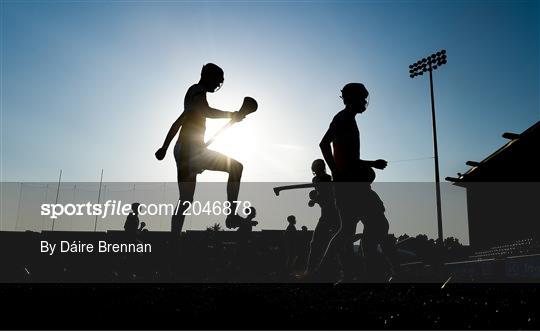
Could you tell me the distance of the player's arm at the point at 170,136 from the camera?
510cm

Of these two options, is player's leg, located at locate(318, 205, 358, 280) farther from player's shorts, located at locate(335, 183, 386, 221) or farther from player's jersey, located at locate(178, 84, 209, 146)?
player's jersey, located at locate(178, 84, 209, 146)

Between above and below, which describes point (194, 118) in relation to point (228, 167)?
above

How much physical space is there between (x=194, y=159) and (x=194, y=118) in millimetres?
512

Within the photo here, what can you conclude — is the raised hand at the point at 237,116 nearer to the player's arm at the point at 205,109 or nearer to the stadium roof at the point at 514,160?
the player's arm at the point at 205,109

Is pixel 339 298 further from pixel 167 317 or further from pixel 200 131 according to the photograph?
pixel 200 131

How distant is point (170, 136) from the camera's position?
521 centimetres

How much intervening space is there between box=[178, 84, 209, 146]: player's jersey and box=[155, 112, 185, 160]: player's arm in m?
0.10

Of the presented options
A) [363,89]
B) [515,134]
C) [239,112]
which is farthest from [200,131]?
[515,134]

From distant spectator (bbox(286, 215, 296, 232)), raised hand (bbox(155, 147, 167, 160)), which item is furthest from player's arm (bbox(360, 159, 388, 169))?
distant spectator (bbox(286, 215, 296, 232))

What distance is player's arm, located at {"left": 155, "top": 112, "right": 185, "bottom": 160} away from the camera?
5104mm

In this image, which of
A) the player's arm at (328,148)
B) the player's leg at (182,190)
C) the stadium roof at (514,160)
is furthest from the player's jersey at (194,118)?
the stadium roof at (514,160)

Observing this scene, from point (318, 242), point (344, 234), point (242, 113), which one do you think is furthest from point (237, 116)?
point (318, 242)

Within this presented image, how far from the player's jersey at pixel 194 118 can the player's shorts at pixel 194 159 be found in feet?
0.26

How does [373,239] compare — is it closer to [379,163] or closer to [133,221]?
[379,163]
